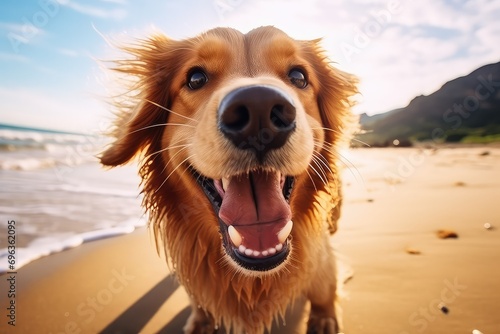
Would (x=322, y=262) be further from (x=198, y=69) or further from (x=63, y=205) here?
(x=63, y=205)

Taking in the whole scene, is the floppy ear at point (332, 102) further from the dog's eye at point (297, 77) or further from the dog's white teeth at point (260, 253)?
the dog's white teeth at point (260, 253)

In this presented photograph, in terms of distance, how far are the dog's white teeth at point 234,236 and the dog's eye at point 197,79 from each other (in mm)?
925

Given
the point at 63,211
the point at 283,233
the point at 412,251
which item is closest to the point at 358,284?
the point at 412,251

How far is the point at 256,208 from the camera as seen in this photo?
5.90 feet

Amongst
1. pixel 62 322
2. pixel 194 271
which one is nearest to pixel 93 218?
pixel 62 322

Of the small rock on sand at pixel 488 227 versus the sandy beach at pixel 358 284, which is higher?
the small rock on sand at pixel 488 227

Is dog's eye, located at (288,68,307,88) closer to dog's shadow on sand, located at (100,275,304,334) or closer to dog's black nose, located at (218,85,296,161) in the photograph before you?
dog's black nose, located at (218,85,296,161)

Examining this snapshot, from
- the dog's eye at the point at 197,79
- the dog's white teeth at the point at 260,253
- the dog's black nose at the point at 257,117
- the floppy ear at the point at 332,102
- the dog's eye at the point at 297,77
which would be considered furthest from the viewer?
the floppy ear at the point at 332,102

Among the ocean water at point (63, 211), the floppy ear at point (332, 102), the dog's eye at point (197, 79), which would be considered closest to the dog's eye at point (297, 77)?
the floppy ear at point (332, 102)

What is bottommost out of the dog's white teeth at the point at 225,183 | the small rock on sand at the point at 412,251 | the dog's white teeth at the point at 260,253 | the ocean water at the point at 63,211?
the ocean water at the point at 63,211

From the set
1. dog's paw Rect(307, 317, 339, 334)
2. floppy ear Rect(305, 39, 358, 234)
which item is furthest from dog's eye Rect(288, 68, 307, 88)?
dog's paw Rect(307, 317, 339, 334)

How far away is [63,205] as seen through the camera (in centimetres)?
487

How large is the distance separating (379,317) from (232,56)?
1.95 metres

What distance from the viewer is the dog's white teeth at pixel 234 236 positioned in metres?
1.78
